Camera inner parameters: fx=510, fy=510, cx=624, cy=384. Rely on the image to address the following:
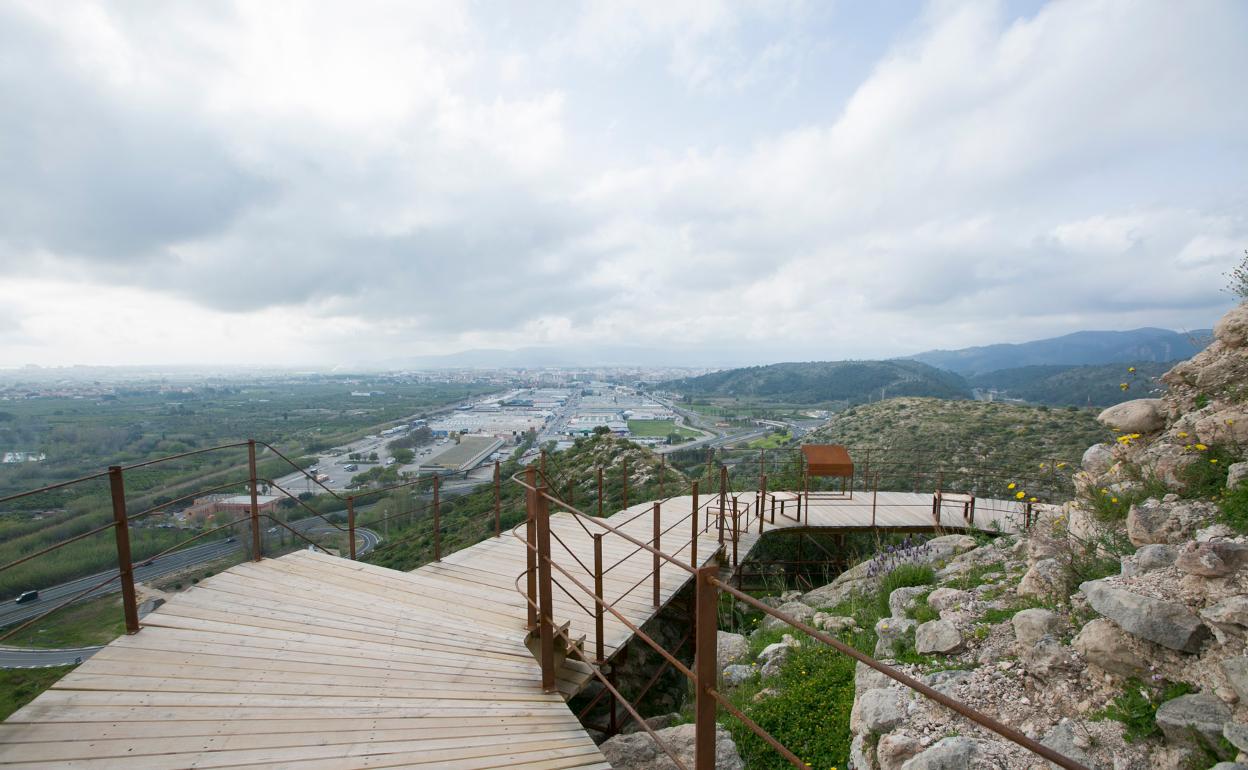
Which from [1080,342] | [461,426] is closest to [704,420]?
[461,426]

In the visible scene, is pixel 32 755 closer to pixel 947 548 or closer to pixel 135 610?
pixel 135 610

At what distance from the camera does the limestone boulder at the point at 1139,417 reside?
5.55 m

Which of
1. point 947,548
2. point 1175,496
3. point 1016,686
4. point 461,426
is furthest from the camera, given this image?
point 461,426

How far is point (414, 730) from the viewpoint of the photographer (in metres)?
2.91

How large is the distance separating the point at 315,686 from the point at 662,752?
97.4 inches

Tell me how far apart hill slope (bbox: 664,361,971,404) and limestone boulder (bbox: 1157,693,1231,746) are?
60.7m

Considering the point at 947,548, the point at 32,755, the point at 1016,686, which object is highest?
the point at 32,755

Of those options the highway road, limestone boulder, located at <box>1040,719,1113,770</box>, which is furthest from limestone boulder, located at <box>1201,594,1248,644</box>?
the highway road

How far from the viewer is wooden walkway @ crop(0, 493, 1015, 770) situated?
267 cm

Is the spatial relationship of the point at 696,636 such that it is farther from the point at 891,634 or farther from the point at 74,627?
the point at 74,627

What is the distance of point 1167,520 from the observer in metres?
4.19

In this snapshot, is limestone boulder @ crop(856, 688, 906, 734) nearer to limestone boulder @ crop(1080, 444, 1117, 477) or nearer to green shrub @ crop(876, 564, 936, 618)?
green shrub @ crop(876, 564, 936, 618)

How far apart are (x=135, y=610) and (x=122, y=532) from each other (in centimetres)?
61

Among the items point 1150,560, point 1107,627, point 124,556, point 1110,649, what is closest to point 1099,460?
point 1150,560
